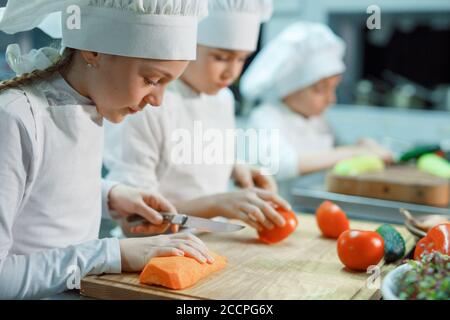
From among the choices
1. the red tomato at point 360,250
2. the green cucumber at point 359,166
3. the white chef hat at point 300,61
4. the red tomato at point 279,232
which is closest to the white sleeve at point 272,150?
the white chef hat at point 300,61

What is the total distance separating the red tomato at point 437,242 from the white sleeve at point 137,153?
517 millimetres

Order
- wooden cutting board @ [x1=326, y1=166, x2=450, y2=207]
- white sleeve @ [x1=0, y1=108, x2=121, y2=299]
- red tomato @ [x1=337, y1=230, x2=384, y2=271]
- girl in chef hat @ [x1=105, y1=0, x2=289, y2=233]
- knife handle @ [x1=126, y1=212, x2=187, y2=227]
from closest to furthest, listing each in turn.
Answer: white sleeve @ [x1=0, y1=108, x2=121, y2=299] < red tomato @ [x1=337, y1=230, x2=384, y2=271] < knife handle @ [x1=126, y1=212, x2=187, y2=227] < girl in chef hat @ [x1=105, y1=0, x2=289, y2=233] < wooden cutting board @ [x1=326, y1=166, x2=450, y2=207]

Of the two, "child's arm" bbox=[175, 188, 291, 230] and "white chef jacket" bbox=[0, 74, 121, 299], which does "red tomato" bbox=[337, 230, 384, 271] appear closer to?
"child's arm" bbox=[175, 188, 291, 230]

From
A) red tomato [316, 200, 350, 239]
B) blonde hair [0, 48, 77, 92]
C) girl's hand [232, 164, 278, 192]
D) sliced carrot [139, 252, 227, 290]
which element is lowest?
girl's hand [232, 164, 278, 192]

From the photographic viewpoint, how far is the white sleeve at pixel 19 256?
763 mm

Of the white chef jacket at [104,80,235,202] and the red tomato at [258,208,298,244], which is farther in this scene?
the white chef jacket at [104,80,235,202]

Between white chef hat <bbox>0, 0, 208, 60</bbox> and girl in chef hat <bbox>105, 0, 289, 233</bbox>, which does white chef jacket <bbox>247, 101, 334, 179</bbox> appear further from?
white chef hat <bbox>0, 0, 208, 60</bbox>

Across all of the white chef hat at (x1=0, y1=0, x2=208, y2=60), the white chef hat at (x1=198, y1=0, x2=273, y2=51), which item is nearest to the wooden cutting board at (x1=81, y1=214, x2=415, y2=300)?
the white chef hat at (x1=0, y1=0, x2=208, y2=60)

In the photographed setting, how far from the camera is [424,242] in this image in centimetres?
90

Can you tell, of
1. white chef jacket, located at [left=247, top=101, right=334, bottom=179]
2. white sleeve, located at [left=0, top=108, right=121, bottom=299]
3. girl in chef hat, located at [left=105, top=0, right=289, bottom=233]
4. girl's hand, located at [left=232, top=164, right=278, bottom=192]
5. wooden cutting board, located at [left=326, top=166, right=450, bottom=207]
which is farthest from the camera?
white chef jacket, located at [left=247, top=101, right=334, bottom=179]

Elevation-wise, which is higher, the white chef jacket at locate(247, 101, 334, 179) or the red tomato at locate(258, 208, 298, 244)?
the red tomato at locate(258, 208, 298, 244)

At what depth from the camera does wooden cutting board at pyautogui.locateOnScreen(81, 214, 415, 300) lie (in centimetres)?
79

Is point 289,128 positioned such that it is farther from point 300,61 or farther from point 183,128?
point 183,128

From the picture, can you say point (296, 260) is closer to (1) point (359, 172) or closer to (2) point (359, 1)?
(1) point (359, 172)
